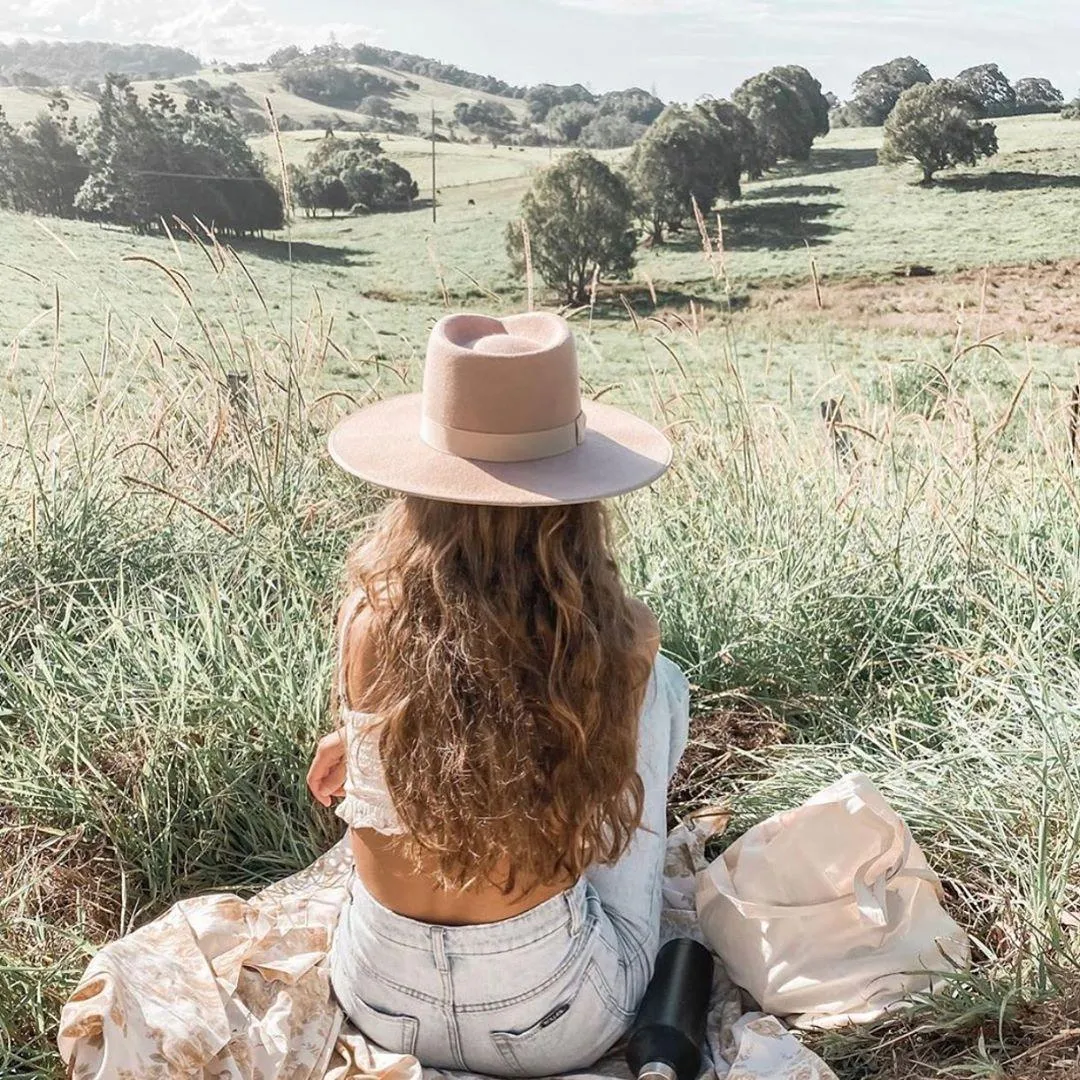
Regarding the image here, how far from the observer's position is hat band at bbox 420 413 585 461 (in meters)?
1.30

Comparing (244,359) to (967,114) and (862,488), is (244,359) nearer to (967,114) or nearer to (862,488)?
(862,488)

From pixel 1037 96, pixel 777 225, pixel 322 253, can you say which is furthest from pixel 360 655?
pixel 1037 96

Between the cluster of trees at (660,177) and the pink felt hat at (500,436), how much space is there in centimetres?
275

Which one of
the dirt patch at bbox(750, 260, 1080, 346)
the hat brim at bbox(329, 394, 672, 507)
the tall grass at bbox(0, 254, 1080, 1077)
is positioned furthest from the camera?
the dirt patch at bbox(750, 260, 1080, 346)

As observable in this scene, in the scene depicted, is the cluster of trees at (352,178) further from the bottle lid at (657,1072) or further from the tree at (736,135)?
the bottle lid at (657,1072)

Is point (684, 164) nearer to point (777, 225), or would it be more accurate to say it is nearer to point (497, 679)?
point (777, 225)

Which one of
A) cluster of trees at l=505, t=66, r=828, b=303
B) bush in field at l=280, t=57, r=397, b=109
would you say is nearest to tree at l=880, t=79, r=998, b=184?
cluster of trees at l=505, t=66, r=828, b=303

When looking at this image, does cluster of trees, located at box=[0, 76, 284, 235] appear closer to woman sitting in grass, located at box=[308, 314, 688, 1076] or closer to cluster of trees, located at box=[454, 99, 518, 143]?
cluster of trees, located at box=[454, 99, 518, 143]

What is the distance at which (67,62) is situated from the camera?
4.09 metres

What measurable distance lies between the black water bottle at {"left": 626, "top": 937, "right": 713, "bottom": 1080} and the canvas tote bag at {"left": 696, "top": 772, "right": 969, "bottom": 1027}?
0.08 meters

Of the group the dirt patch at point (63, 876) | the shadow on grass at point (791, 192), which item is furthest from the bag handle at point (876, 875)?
the shadow on grass at point (791, 192)

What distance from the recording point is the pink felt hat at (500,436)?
1.25 m

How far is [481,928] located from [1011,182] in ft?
11.6

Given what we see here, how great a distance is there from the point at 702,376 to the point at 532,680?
9.38 feet
